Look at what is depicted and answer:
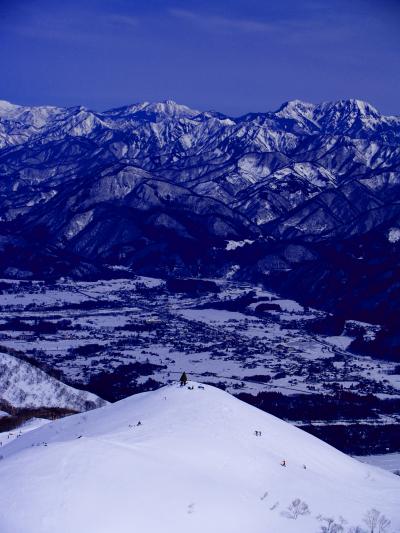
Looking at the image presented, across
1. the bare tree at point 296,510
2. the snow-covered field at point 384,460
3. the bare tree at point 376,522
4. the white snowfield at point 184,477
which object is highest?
the white snowfield at point 184,477

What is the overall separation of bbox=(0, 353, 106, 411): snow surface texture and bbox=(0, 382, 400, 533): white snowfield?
33132mm

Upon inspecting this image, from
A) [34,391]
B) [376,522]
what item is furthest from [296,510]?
[34,391]

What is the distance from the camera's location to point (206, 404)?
2244 inches

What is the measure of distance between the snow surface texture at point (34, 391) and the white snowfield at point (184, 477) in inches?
1304

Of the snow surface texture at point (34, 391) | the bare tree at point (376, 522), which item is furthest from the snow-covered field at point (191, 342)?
the bare tree at point (376, 522)

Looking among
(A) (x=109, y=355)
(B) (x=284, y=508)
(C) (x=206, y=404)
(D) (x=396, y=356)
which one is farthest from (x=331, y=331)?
(B) (x=284, y=508)

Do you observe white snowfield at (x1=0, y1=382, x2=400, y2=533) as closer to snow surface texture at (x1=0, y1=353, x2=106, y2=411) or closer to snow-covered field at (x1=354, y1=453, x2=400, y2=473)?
snow-covered field at (x1=354, y1=453, x2=400, y2=473)

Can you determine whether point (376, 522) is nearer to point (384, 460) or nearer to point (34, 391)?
point (384, 460)

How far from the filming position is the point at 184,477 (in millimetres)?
42781

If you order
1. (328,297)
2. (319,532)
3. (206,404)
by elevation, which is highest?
(328,297)

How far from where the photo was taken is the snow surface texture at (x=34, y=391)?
92000mm

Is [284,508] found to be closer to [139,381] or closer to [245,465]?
[245,465]

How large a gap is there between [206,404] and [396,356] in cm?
8519

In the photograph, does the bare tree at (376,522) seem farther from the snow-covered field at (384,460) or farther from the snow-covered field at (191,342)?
the snow-covered field at (191,342)
